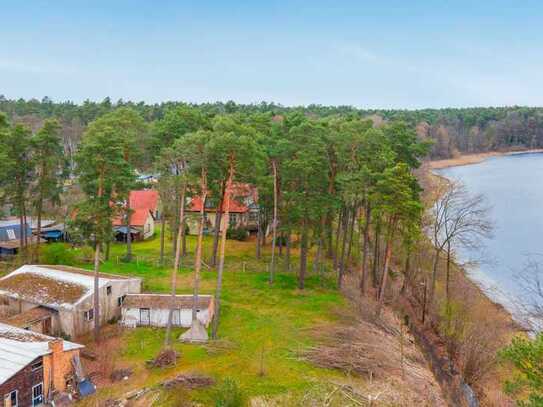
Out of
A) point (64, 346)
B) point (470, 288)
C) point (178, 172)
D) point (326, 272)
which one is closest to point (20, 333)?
point (64, 346)

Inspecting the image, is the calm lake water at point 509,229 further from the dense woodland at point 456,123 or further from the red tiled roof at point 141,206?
the red tiled roof at point 141,206

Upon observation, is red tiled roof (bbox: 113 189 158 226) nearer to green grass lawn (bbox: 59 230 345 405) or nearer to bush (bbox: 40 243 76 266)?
green grass lawn (bbox: 59 230 345 405)

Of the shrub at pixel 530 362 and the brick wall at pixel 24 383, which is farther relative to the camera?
the brick wall at pixel 24 383

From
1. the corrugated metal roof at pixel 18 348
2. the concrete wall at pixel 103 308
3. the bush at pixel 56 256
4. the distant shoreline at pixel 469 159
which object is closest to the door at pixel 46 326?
the concrete wall at pixel 103 308

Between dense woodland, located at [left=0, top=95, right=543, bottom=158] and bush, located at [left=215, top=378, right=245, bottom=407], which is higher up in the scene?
dense woodland, located at [left=0, top=95, right=543, bottom=158]

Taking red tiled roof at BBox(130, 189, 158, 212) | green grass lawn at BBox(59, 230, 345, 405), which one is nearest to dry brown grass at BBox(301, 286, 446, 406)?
green grass lawn at BBox(59, 230, 345, 405)

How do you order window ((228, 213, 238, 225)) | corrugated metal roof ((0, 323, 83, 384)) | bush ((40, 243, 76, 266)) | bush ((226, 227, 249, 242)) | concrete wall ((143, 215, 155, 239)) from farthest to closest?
1. window ((228, 213, 238, 225))
2. bush ((226, 227, 249, 242))
3. concrete wall ((143, 215, 155, 239))
4. bush ((40, 243, 76, 266))
5. corrugated metal roof ((0, 323, 83, 384))
